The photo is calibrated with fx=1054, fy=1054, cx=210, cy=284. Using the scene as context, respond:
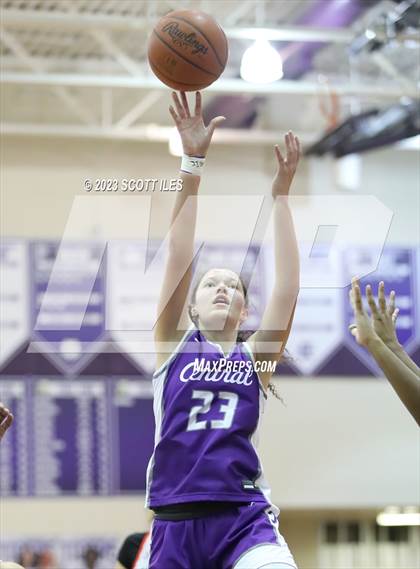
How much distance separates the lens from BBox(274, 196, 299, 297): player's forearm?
4387 millimetres

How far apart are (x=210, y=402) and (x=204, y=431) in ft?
0.43

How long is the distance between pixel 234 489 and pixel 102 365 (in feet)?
23.5

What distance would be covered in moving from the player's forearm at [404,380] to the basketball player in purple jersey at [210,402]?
949 mm

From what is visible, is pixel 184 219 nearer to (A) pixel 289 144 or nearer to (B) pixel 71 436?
(A) pixel 289 144

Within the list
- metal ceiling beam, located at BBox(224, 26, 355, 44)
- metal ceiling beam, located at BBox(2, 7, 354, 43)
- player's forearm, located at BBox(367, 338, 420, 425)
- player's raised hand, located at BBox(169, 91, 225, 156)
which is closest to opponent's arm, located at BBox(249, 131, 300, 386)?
player's raised hand, located at BBox(169, 91, 225, 156)

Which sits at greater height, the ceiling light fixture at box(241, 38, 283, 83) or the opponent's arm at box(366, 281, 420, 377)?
the ceiling light fixture at box(241, 38, 283, 83)

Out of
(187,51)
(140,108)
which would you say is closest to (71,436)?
(140,108)

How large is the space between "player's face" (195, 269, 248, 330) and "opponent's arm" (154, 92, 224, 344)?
0.32 feet

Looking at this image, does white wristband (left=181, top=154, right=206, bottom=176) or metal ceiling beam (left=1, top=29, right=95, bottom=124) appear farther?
metal ceiling beam (left=1, top=29, right=95, bottom=124)

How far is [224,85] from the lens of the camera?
970 centimetres

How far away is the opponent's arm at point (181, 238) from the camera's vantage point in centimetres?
434

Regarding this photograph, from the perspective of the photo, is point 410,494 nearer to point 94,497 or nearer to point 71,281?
point 94,497

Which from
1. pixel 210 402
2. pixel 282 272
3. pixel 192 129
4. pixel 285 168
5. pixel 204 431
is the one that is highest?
pixel 192 129

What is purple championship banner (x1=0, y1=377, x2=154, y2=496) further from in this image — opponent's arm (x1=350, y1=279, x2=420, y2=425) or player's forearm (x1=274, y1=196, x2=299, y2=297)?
opponent's arm (x1=350, y1=279, x2=420, y2=425)
